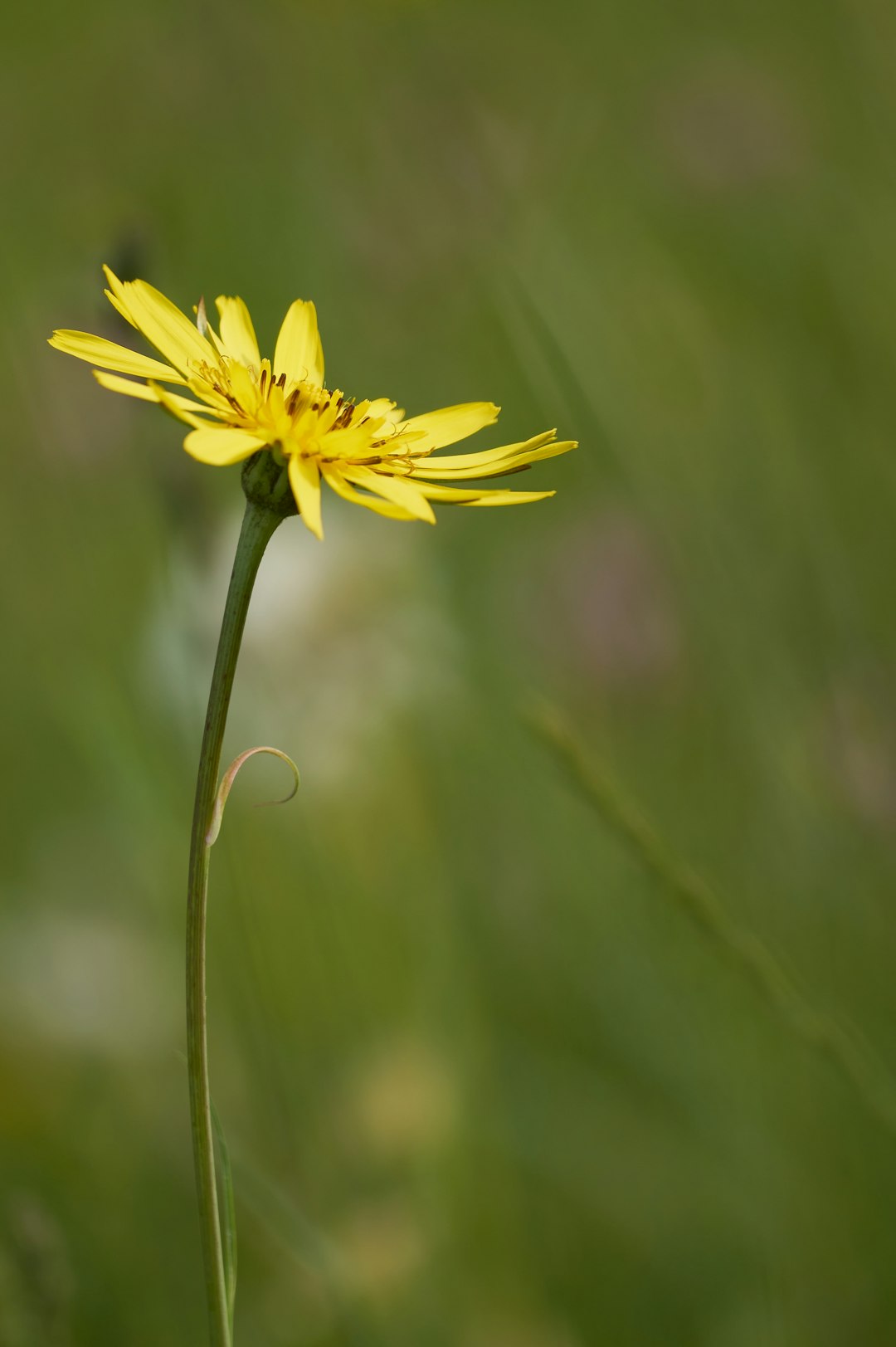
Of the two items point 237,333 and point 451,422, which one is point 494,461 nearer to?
point 451,422

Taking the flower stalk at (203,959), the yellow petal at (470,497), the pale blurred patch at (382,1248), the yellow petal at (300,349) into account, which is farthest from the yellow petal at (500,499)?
the pale blurred patch at (382,1248)

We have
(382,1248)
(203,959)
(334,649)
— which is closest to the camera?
(203,959)

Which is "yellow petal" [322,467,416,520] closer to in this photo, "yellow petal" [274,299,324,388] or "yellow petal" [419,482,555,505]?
"yellow petal" [419,482,555,505]

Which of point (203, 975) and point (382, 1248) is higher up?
point (203, 975)

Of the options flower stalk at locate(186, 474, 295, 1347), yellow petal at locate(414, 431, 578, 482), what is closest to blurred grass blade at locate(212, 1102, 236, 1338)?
flower stalk at locate(186, 474, 295, 1347)

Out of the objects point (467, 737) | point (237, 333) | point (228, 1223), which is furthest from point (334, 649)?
point (228, 1223)

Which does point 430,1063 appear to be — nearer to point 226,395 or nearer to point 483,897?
point 483,897
